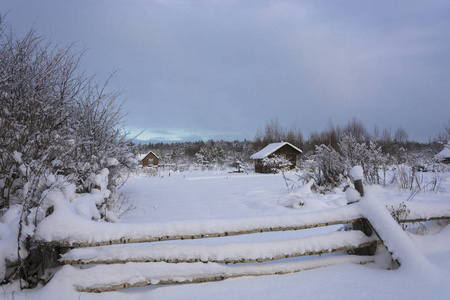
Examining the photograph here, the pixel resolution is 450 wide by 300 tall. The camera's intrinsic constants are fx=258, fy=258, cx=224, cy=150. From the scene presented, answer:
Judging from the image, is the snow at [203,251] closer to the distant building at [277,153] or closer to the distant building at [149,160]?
the distant building at [277,153]

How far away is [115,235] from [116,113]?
5.11 metres

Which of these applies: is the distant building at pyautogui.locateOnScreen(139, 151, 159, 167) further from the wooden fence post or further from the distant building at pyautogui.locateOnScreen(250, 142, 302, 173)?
the wooden fence post

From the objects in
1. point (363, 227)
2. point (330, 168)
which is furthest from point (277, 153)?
point (363, 227)

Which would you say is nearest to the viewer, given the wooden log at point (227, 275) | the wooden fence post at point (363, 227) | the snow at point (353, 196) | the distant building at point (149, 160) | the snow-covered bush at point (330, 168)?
the wooden log at point (227, 275)

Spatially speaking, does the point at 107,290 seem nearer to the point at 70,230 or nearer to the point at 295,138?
the point at 70,230

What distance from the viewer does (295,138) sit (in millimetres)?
44469

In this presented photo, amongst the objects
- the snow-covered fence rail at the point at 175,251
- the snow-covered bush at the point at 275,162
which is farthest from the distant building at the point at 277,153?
the snow-covered fence rail at the point at 175,251

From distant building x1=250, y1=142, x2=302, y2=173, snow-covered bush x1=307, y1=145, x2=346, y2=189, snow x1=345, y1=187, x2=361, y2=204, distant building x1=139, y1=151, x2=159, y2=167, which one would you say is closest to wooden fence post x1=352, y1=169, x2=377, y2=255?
snow x1=345, y1=187, x2=361, y2=204

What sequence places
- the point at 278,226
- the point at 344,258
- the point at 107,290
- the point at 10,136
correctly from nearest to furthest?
the point at 107,290 < the point at 278,226 < the point at 344,258 < the point at 10,136

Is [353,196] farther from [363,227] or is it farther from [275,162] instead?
[275,162]

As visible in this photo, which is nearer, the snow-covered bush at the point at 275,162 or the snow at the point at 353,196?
the snow at the point at 353,196

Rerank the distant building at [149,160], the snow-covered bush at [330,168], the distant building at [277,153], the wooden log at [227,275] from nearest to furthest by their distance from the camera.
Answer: the wooden log at [227,275], the snow-covered bush at [330,168], the distant building at [277,153], the distant building at [149,160]

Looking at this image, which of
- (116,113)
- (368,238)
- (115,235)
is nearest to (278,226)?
(368,238)

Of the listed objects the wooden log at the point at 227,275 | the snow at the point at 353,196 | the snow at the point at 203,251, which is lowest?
the wooden log at the point at 227,275
